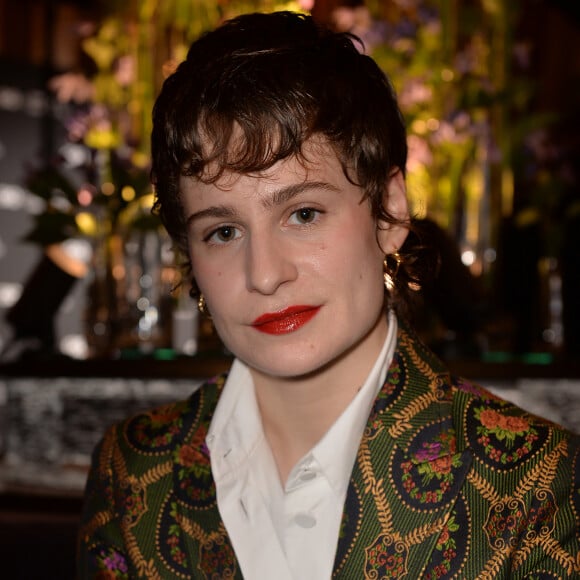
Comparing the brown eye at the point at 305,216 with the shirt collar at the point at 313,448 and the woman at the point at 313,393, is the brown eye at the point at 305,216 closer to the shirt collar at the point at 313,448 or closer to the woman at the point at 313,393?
the woman at the point at 313,393

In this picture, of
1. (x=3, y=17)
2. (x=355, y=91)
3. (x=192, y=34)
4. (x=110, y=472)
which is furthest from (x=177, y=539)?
(x=3, y=17)

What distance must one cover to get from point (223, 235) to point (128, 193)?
3.77 feet

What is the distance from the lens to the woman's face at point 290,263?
109 cm

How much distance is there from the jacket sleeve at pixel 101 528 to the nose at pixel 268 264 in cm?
41

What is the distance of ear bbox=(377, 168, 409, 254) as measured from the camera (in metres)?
1.23

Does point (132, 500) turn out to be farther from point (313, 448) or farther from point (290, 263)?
point (290, 263)

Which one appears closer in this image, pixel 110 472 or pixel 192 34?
pixel 110 472

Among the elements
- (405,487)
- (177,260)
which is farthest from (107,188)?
(405,487)

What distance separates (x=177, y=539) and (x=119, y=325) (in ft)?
3.65

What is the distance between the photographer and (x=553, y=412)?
187 centimetres

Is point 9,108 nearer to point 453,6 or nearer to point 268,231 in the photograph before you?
point 453,6

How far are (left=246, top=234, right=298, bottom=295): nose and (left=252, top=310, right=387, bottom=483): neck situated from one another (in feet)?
0.61

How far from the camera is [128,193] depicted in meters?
2.25

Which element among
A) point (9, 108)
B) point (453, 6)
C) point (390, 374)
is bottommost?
point (9, 108)
